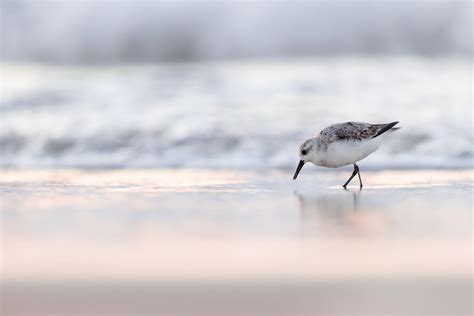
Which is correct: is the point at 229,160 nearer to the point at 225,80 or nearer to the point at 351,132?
the point at 351,132

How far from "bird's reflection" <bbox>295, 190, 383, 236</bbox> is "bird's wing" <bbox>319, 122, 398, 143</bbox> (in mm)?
431

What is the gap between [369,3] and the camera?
1652 centimetres

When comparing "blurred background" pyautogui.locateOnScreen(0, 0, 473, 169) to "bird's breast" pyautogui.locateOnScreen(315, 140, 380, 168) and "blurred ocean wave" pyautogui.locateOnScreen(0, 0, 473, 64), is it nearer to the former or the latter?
"blurred ocean wave" pyautogui.locateOnScreen(0, 0, 473, 64)

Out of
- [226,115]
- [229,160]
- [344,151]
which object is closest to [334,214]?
[344,151]

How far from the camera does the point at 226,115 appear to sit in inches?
380

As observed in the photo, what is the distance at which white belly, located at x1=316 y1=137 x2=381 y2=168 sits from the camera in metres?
6.69

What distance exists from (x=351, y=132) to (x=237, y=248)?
8.32 feet

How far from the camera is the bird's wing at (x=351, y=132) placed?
6723 mm

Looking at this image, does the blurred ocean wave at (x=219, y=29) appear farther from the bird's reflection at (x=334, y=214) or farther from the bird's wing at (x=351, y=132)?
the bird's reflection at (x=334, y=214)

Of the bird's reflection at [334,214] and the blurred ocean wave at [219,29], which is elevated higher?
the blurred ocean wave at [219,29]

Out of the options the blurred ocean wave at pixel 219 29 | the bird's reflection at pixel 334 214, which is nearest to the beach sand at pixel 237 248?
the bird's reflection at pixel 334 214

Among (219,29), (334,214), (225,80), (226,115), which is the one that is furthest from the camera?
(219,29)

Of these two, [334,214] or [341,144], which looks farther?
[341,144]

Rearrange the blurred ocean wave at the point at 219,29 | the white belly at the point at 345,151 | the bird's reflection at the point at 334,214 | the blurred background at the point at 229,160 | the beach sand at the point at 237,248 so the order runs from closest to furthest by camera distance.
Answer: the beach sand at the point at 237,248, the blurred background at the point at 229,160, the bird's reflection at the point at 334,214, the white belly at the point at 345,151, the blurred ocean wave at the point at 219,29
